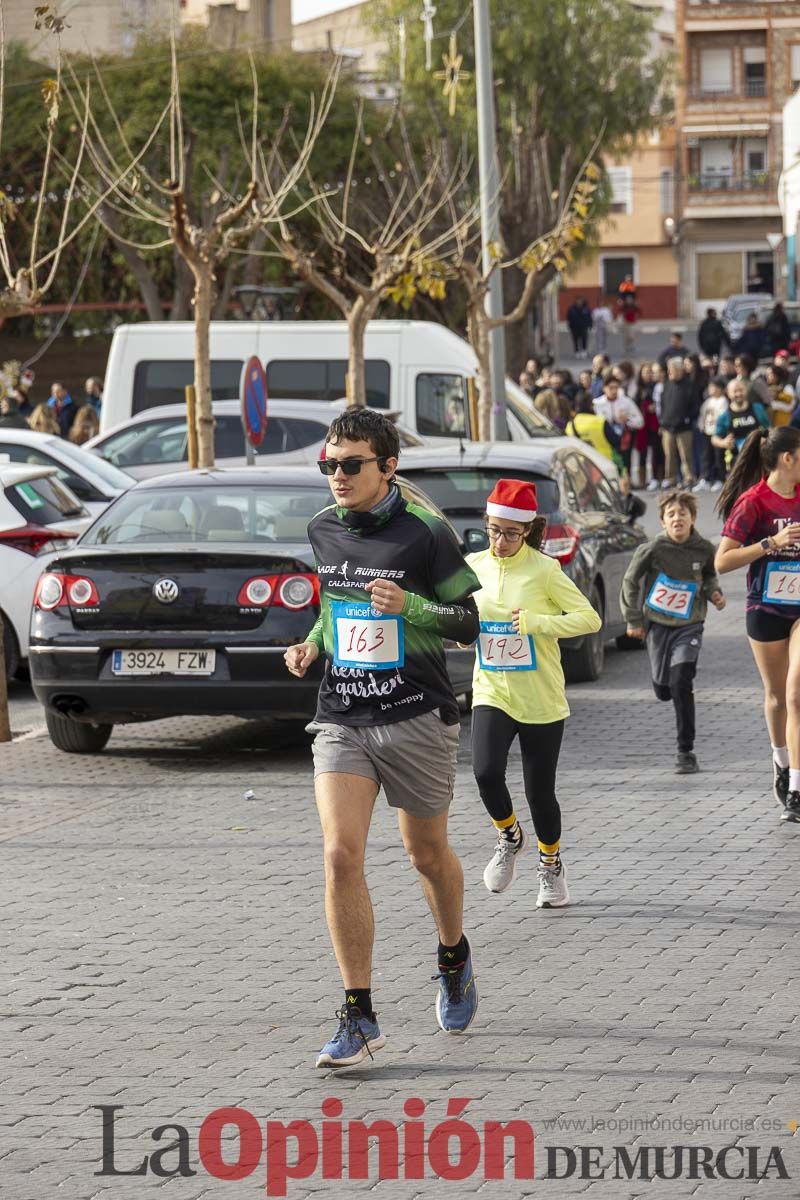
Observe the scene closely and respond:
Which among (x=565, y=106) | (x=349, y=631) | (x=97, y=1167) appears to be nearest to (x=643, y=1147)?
(x=97, y=1167)

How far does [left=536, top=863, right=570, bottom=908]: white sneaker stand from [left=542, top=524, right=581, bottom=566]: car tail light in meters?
5.57

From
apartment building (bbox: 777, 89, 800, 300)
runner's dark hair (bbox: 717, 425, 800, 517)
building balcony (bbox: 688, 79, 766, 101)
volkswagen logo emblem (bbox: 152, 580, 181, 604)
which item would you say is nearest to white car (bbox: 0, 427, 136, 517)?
volkswagen logo emblem (bbox: 152, 580, 181, 604)

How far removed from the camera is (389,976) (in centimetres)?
706

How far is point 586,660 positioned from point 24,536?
3673 millimetres

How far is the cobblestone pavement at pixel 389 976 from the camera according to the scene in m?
5.46

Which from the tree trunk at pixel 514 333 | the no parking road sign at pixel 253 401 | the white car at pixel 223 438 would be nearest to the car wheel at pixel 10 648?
the no parking road sign at pixel 253 401

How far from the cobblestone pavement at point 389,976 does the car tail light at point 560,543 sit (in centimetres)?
233

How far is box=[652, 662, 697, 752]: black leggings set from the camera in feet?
36.0

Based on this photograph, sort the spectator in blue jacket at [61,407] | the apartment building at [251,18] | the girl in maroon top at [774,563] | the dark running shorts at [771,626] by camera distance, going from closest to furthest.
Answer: the girl in maroon top at [774,563]
the dark running shorts at [771,626]
the spectator in blue jacket at [61,407]
the apartment building at [251,18]

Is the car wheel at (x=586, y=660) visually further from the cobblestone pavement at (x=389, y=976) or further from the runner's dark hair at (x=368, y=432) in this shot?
the runner's dark hair at (x=368, y=432)

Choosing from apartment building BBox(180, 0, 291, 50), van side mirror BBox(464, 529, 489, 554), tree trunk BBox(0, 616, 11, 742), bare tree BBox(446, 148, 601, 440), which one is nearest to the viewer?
tree trunk BBox(0, 616, 11, 742)

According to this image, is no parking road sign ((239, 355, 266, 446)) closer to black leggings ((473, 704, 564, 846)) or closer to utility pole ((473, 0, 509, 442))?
utility pole ((473, 0, 509, 442))

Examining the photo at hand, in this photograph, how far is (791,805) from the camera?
9570 millimetres

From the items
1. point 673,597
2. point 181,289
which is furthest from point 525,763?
point 181,289
